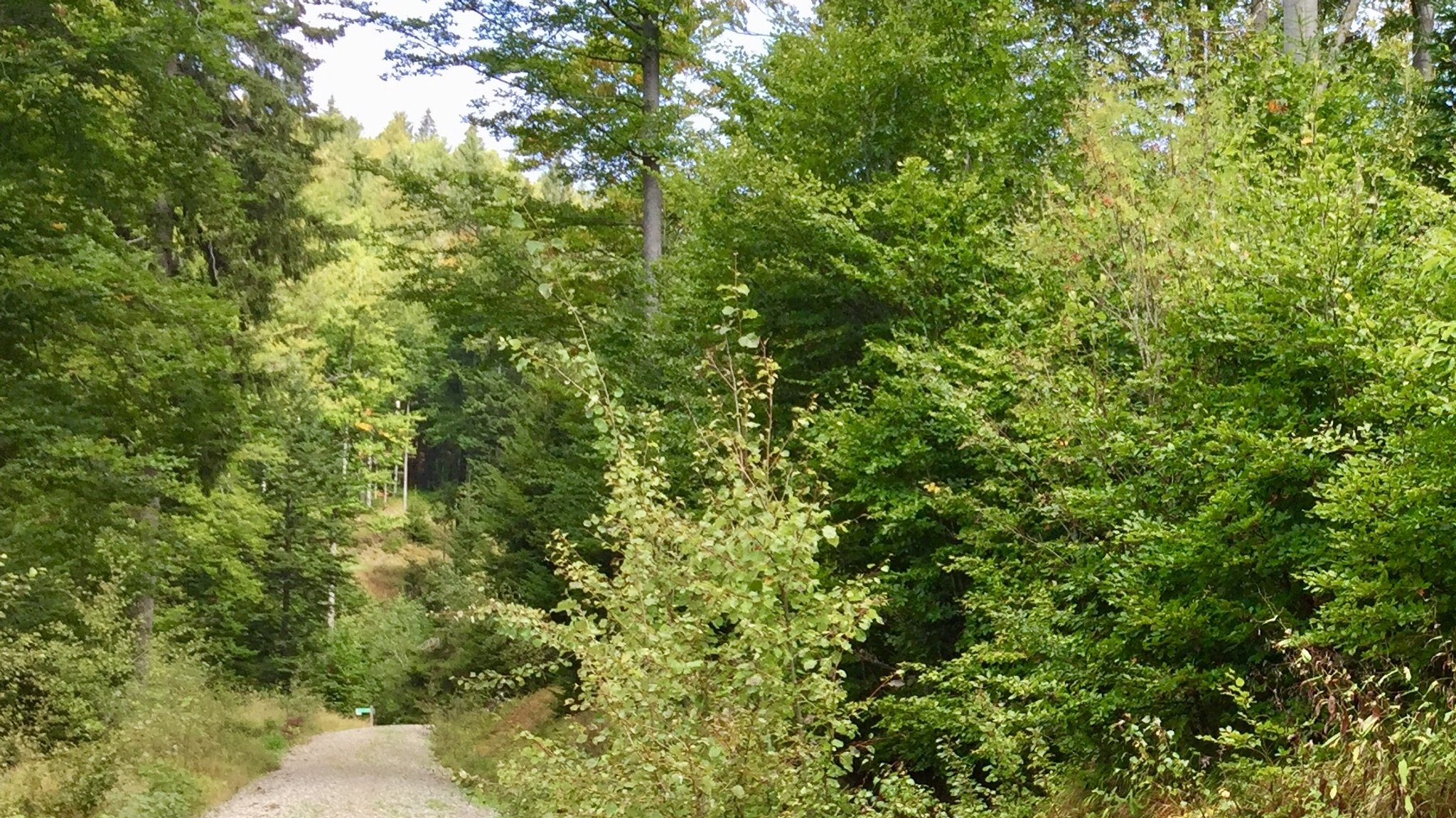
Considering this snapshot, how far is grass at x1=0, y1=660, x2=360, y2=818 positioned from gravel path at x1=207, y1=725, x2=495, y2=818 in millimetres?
471

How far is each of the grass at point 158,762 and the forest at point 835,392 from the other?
81mm

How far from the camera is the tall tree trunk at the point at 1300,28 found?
938 centimetres

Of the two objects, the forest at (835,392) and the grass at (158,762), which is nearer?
the forest at (835,392)

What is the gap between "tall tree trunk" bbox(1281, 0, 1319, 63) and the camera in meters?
9.38

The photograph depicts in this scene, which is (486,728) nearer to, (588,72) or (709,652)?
(588,72)

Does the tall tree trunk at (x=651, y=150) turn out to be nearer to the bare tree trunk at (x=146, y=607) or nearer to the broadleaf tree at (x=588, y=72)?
the broadleaf tree at (x=588, y=72)

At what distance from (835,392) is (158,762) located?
9.66 meters

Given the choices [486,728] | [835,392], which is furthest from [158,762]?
[835,392]

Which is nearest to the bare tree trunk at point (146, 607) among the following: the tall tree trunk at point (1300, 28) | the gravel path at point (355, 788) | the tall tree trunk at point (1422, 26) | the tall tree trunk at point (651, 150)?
the gravel path at point (355, 788)

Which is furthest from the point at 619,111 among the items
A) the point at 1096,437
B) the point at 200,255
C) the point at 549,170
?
the point at 1096,437

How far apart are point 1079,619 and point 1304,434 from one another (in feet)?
5.21

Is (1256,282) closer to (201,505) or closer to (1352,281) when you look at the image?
(1352,281)

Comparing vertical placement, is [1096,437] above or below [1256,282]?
below

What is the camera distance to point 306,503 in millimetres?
28281
